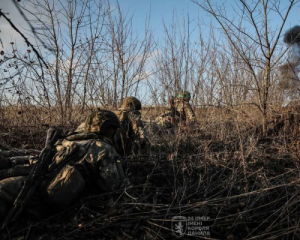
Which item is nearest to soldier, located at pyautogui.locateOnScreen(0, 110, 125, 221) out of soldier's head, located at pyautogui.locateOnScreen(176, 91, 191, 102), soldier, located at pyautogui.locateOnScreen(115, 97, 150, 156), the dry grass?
the dry grass

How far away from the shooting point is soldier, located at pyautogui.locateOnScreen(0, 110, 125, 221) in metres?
2.20

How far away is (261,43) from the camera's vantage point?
4.14 meters

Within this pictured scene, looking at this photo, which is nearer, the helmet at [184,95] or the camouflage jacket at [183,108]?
the camouflage jacket at [183,108]

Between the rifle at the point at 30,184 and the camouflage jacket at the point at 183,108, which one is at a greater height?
the camouflage jacket at the point at 183,108

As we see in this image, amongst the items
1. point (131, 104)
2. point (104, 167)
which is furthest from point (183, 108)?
point (104, 167)

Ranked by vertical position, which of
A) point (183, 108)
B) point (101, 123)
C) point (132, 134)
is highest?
point (183, 108)

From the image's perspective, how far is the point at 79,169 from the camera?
2418 mm

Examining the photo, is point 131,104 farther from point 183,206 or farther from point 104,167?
point 183,206

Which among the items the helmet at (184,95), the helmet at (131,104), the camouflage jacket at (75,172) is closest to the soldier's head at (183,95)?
the helmet at (184,95)

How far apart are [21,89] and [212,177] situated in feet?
11.9

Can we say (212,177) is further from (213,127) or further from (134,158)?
(213,127)

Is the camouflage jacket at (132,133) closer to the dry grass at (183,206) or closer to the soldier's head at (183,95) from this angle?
the dry grass at (183,206)

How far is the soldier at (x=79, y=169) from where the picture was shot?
220cm

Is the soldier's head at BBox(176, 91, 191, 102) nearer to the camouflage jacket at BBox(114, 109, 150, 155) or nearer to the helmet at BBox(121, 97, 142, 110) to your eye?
the helmet at BBox(121, 97, 142, 110)
